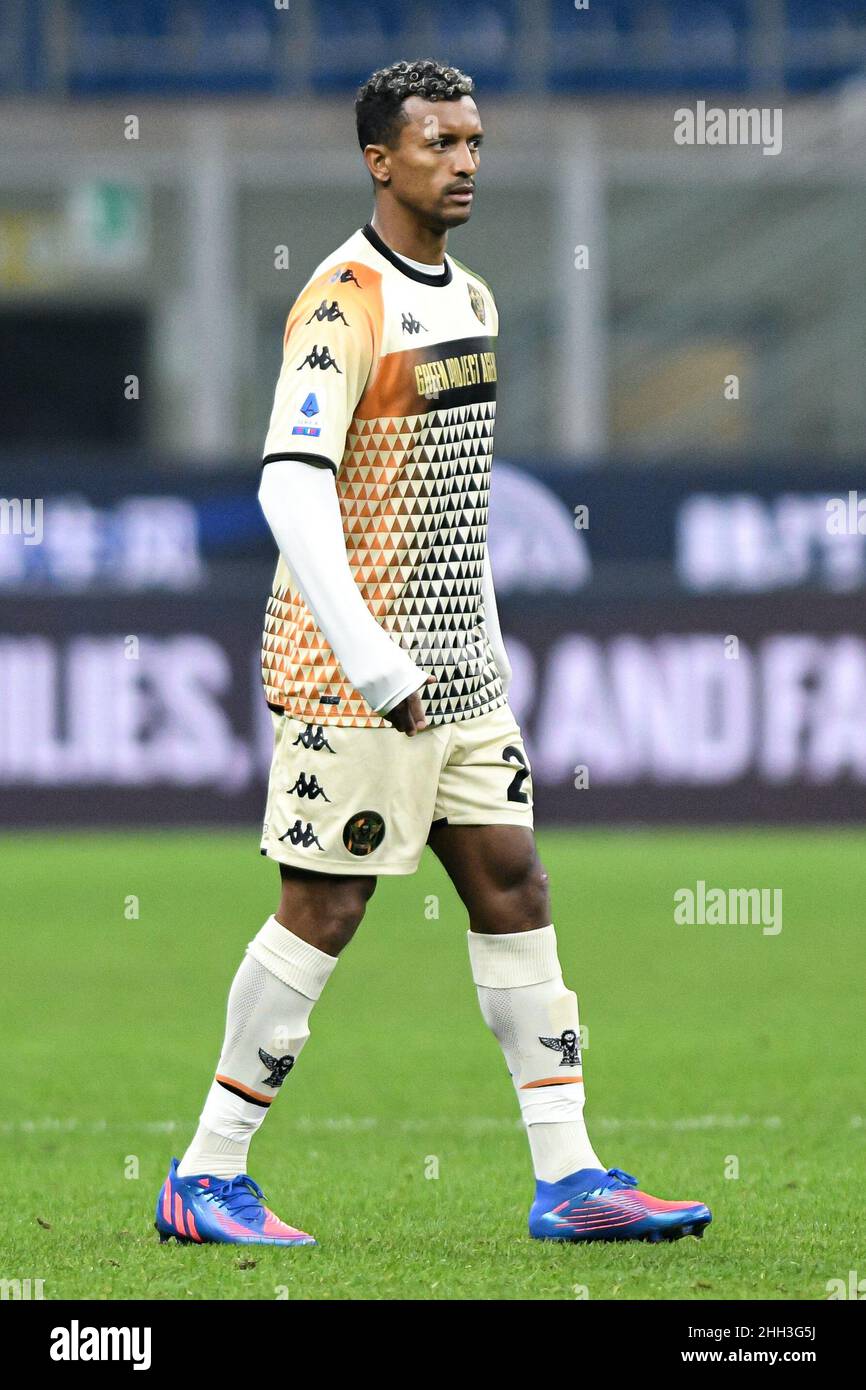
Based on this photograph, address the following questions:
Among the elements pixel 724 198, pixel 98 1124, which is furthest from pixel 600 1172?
pixel 724 198

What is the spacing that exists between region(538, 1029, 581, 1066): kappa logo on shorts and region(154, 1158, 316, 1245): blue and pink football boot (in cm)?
55

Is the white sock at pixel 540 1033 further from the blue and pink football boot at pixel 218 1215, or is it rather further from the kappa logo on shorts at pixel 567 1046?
the blue and pink football boot at pixel 218 1215

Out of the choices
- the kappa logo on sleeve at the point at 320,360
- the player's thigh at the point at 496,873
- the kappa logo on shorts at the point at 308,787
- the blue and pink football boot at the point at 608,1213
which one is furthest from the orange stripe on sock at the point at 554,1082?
the kappa logo on sleeve at the point at 320,360

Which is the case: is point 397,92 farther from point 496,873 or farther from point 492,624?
point 496,873

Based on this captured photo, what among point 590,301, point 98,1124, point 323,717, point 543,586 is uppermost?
point 590,301

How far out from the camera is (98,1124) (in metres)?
5.81

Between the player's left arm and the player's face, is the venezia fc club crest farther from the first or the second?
the player's left arm

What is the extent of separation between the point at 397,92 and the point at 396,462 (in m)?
0.65

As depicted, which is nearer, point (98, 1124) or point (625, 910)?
point (98, 1124)

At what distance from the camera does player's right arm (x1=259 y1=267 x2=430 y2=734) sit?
12.8 feet

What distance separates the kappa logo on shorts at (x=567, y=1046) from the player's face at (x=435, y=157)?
1.46 metres

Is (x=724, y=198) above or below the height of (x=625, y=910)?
above

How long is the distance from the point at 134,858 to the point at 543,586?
2826 millimetres
